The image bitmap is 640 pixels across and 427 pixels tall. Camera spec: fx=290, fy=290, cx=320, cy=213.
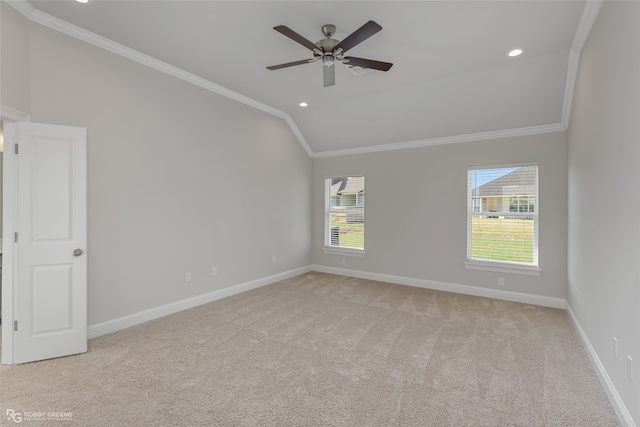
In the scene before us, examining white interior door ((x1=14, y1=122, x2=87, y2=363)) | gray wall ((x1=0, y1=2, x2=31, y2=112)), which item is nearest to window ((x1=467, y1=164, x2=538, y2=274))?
white interior door ((x1=14, y1=122, x2=87, y2=363))

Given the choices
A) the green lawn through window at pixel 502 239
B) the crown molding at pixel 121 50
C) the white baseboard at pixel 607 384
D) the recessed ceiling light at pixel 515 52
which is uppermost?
the crown molding at pixel 121 50

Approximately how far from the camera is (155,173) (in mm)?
3500

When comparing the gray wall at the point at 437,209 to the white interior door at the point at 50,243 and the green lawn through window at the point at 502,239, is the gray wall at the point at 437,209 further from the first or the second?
the white interior door at the point at 50,243

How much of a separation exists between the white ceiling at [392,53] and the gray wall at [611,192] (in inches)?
20.5

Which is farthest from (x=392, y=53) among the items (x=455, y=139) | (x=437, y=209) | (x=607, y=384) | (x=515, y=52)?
(x=607, y=384)

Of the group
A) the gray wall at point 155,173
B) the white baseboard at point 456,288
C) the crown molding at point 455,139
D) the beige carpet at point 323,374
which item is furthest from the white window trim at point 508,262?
the gray wall at point 155,173

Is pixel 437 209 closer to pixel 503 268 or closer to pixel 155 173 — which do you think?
pixel 503 268

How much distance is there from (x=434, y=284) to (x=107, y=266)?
182 inches

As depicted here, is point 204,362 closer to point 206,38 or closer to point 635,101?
point 206,38

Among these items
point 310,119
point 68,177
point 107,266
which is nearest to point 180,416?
point 107,266

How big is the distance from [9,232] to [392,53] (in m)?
4.01

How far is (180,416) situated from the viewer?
1.90 m

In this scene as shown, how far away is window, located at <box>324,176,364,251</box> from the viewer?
5847mm

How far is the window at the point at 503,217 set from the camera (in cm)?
427
